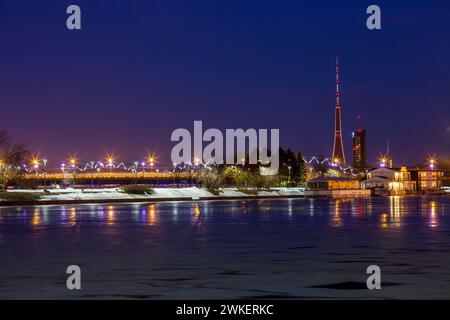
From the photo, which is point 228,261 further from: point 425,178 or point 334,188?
point 425,178

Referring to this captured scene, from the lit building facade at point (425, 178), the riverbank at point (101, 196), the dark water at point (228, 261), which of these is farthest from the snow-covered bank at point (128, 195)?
the dark water at point (228, 261)

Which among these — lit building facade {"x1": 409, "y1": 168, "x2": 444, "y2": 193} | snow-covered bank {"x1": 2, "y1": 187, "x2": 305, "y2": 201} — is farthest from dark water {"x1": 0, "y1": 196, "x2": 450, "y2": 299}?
lit building facade {"x1": 409, "y1": 168, "x2": 444, "y2": 193}

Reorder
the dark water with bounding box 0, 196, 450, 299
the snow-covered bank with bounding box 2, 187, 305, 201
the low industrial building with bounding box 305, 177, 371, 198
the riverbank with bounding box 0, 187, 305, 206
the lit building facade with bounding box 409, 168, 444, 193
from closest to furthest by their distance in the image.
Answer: the dark water with bounding box 0, 196, 450, 299 → the riverbank with bounding box 0, 187, 305, 206 → the snow-covered bank with bounding box 2, 187, 305, 201 → the low industrial building with bounding box 305, 177, 371, 198 → the lit building facade with bounding box 409, 168, 444, 193

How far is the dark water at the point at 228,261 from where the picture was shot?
53.1ft

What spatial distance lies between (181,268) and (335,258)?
464 cm

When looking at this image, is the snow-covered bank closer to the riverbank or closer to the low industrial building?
the riverbank

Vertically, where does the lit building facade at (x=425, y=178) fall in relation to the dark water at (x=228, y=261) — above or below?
above

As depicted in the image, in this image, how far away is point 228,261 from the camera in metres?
21.6

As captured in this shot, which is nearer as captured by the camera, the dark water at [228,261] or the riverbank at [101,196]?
the dark water at [228,261]

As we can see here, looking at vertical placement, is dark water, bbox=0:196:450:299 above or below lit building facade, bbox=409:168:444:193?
below

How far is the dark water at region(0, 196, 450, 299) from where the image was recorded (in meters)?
16.2

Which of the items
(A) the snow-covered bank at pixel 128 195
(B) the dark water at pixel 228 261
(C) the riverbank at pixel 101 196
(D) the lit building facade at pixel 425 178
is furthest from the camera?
(D) the lit building facade at pixel 425 178

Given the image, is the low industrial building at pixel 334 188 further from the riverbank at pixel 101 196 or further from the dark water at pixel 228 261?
the dark water at pixel 228 261
